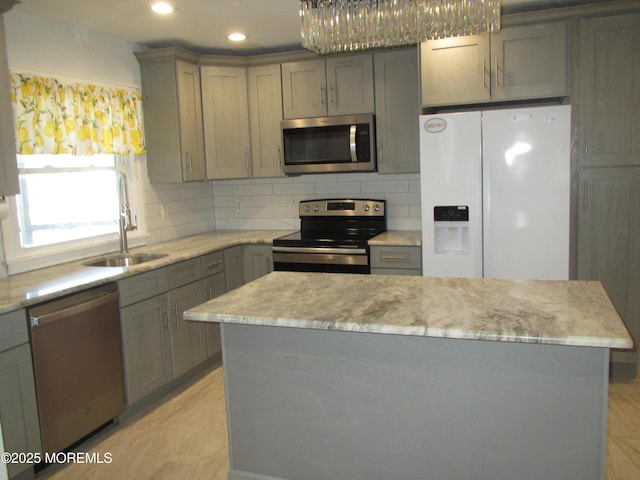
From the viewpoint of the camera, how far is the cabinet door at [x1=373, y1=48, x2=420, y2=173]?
12.8 feet

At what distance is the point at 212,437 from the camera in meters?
2.90

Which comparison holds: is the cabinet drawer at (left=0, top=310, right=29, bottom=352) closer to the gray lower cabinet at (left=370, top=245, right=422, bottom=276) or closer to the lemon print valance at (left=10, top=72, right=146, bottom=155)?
the lemon print valance at (left=10, top=72, right=146, bottom=155)

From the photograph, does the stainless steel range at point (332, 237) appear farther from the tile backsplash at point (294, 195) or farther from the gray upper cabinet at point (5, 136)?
the gray upper cabinet at point (5, 136)

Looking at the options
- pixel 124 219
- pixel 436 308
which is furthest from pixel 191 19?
pixel 436 308

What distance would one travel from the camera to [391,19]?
218 cm

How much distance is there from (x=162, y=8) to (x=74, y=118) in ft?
2.89

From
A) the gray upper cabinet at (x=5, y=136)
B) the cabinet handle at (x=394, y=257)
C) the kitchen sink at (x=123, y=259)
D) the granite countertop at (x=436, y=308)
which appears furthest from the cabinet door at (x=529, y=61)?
the gray upper cabinet at (x=5, y=136)

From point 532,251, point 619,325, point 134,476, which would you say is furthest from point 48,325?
point 532,251

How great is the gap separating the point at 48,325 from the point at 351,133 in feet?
7.86

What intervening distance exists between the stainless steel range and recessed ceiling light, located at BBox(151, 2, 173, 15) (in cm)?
172

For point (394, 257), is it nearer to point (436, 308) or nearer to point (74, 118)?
point (436, 308)

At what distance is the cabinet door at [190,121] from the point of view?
13.2 ft

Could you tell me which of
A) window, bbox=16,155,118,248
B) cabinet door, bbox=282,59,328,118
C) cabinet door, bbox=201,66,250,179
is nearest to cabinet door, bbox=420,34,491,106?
cabinet door, bbox=282,59,328,118

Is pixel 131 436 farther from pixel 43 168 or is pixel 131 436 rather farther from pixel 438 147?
pixel 438 147
